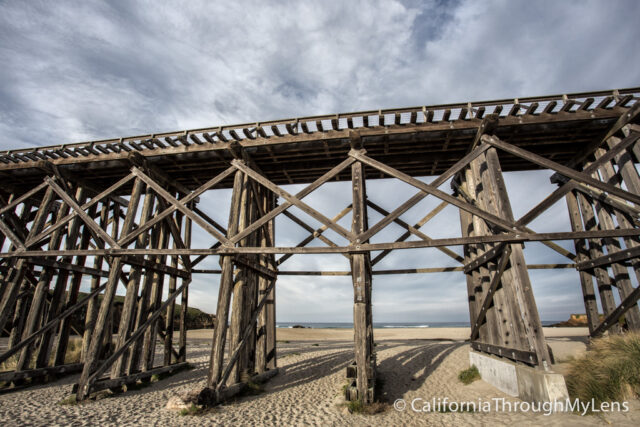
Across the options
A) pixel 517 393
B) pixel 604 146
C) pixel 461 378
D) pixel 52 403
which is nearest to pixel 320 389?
pixel 461 378

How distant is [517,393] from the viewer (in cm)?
601

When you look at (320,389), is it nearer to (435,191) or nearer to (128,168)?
(435,191)

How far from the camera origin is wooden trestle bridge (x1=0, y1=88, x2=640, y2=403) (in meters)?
6.61

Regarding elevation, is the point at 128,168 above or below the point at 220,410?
above

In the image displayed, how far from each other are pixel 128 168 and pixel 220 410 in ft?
24.0

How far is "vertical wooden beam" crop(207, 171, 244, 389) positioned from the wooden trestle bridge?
0.03m

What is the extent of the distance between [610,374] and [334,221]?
5.53 metres

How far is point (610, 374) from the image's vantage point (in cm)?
528

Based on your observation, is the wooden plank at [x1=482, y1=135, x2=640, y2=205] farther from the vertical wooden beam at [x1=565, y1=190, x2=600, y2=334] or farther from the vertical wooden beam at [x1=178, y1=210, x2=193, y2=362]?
the vertical wooden beam at [x1=178, y1=210, x2=193, y2=362]

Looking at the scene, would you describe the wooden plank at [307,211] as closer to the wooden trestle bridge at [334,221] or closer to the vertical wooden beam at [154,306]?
the wooden trestle bridge at [334,221]

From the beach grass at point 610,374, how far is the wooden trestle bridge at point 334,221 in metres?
0.66

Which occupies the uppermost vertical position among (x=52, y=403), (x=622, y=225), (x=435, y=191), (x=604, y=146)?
(x=604, y=146)

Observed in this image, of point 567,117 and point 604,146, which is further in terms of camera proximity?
point 604,146

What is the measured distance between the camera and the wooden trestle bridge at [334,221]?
6.61 m
